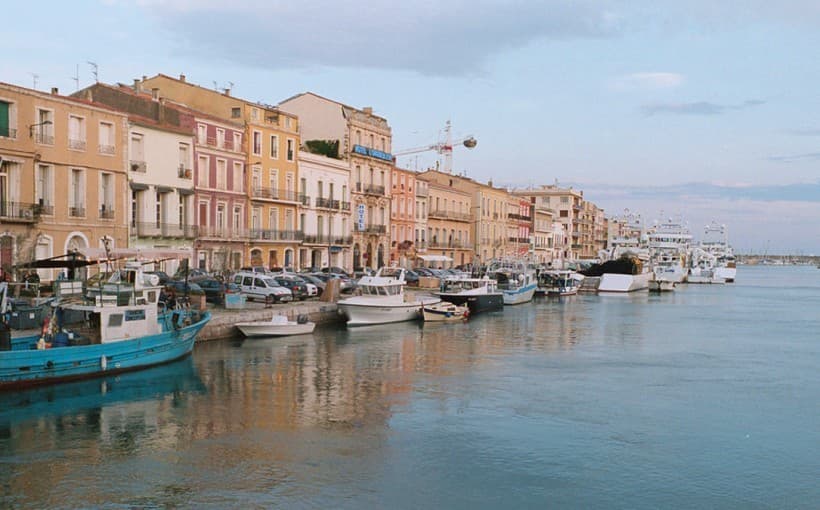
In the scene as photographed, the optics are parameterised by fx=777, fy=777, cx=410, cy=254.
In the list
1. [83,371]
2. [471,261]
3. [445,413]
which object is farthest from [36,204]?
[471,261]

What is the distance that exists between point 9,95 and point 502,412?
92.3 ft

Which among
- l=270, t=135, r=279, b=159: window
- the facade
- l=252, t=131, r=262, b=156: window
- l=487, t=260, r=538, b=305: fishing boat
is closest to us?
l=252, t=131, r=262, b=156: window

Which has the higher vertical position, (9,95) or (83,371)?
(9,95)

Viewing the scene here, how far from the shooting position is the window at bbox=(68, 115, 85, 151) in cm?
3934

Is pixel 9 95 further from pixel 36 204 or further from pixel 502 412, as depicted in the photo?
pixel 502 412

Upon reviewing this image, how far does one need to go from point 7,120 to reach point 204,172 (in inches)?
586

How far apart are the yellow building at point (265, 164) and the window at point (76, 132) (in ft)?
39.2

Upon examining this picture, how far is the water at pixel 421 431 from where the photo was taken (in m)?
15.3

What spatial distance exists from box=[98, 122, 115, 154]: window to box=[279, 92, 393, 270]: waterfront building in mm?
26337

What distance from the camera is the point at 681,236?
120 meters

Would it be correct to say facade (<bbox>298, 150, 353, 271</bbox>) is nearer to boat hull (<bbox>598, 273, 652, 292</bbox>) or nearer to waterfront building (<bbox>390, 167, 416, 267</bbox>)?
waterfront building (<bbox>390, 167, 416, 267</bbox>)

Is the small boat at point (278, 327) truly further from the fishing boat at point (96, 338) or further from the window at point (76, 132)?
the window at point (76, 132)

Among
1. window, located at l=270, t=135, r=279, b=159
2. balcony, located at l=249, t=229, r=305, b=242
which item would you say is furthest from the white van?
window, located at l=270, t=135, r=279, b=159

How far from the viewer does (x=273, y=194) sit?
56.6 meters
